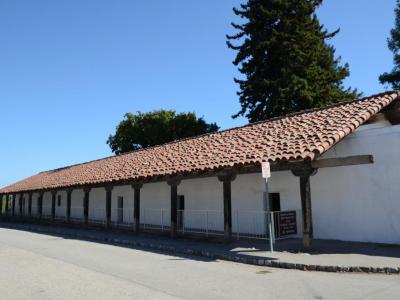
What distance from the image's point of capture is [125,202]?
77.9 feet

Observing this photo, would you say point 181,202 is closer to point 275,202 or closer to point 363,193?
point 275,202

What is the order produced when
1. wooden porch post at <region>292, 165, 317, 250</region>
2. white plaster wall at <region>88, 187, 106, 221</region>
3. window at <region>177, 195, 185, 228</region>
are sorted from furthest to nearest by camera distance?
1. white plaster wall at <region>88, 187, 106, 221</region>
2. window at <region>177, 195, 185, 228</region>
3. wooden porch post at <region>292, 165, 317, 250</region>

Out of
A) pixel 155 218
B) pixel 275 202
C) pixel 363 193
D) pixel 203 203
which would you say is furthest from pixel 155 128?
pixel 363 193

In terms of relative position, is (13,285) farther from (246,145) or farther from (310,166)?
(246,145)

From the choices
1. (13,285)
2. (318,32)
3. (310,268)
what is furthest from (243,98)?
(13,285)

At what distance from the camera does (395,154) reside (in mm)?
11844

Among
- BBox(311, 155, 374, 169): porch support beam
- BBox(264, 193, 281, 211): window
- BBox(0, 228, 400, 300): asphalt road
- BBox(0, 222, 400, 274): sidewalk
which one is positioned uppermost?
BBox(311, 155, 374, 169): porch support beam

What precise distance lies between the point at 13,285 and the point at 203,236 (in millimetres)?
8197

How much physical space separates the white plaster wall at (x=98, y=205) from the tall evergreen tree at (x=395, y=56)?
2292cm

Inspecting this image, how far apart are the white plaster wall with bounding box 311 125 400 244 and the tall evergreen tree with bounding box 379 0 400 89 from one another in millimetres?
20198

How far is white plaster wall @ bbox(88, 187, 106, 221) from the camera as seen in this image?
83.9 ft

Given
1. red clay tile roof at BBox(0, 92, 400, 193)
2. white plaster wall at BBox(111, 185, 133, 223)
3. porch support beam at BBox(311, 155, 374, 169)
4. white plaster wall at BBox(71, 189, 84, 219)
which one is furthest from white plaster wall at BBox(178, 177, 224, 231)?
white plaster wall at BBox(71, 189, 84, 219)

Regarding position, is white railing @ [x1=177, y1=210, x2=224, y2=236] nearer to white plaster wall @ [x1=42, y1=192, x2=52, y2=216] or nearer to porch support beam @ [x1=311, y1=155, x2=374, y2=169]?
porch support beam @ [x1=311, y1=155, x2=374, y2=169]

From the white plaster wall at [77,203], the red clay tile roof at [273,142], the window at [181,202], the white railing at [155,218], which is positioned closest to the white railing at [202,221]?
the window at [181,202]
